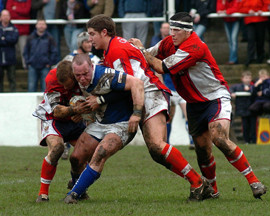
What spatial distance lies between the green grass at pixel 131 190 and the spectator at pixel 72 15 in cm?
409

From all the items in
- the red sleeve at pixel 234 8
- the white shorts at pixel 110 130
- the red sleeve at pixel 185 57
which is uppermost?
the red sleeve at pixel 185 57

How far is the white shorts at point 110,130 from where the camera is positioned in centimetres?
769

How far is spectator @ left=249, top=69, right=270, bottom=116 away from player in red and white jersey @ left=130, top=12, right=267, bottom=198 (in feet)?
24.2

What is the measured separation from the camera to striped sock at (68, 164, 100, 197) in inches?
294

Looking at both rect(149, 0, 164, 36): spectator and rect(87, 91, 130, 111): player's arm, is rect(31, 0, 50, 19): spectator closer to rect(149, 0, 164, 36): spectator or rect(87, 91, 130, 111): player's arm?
rect(149, 0, 164, 36): spectator

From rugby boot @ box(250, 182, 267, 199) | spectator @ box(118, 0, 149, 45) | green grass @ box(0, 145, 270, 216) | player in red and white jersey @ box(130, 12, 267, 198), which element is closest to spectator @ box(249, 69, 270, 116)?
green grass @ box(0, 145, 270, 216)

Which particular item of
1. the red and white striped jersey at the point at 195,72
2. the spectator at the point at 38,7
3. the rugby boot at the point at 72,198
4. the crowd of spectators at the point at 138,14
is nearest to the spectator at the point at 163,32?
the crowd of spectators at the point at 138,14

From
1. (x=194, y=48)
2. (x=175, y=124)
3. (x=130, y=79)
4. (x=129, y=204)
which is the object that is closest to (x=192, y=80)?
(x=194, y=48)

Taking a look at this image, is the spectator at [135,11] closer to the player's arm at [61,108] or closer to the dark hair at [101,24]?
the player's arm at [61,108]

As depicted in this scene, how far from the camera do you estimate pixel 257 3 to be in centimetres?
1625

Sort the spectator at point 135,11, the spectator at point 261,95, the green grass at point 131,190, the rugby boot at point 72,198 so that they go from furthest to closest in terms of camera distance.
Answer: the spectator at point 135,11
the spectator at point 261,95
the rugby boot at point 72,198
the green grass at point 131,190

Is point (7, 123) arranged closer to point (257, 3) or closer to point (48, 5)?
point (48, 5)

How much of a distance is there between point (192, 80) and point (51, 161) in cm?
187

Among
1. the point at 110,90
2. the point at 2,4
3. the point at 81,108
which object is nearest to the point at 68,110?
the point at 81,108
